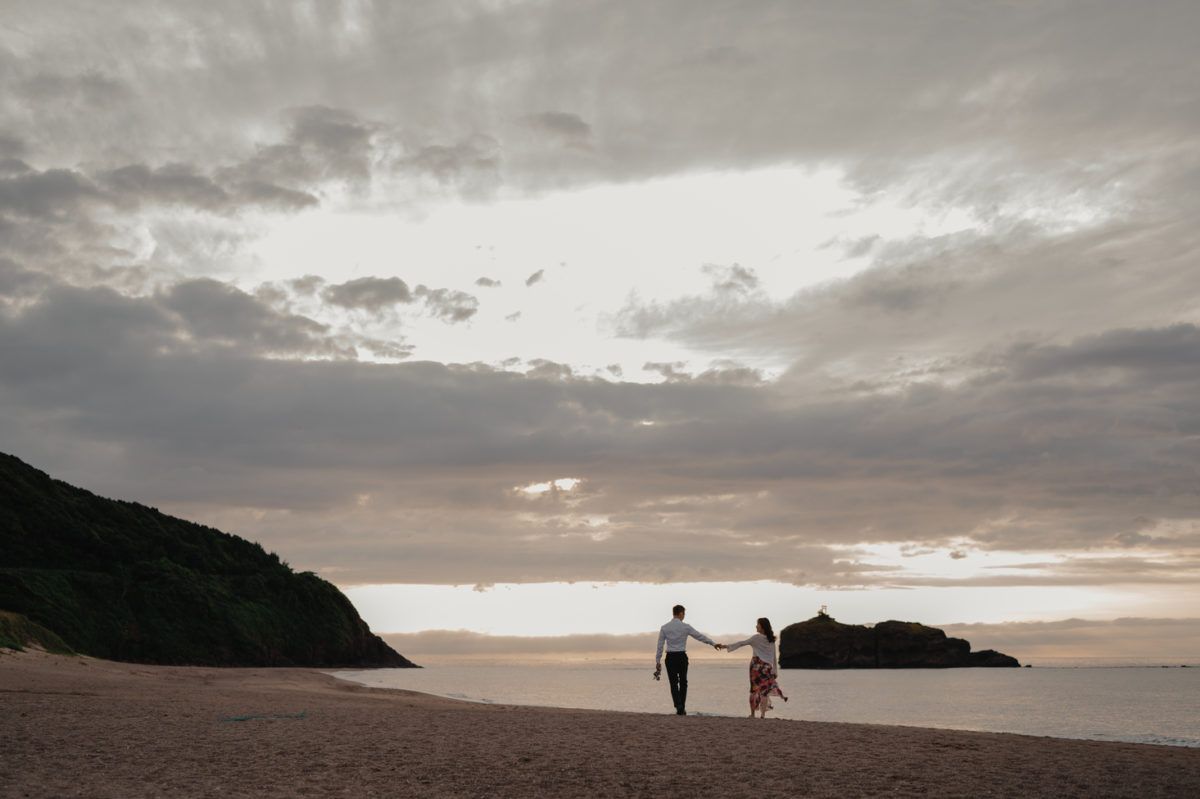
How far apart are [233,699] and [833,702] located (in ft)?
127

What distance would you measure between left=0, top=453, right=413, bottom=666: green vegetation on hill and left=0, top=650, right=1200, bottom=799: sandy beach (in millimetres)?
39360

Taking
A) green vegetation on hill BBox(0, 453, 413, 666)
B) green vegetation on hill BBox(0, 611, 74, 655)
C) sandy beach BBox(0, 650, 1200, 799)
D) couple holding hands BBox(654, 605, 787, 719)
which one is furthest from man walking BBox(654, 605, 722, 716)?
green vegetation on hill BBox(0, 453, 413, 666)

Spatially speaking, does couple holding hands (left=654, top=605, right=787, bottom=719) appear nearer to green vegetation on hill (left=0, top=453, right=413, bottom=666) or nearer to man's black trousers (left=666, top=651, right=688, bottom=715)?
man's black trousers (left=666, top=651, right=688, bottom=715)

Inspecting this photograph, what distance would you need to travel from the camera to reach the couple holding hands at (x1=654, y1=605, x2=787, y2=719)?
2102cm

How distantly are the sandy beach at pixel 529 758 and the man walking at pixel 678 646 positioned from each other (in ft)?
6.42

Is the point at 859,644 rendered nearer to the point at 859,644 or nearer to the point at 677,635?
the point at 859,644

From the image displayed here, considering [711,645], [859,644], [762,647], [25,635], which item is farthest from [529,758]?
[859,644]

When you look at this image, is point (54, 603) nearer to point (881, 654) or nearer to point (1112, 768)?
point (1112, 768)

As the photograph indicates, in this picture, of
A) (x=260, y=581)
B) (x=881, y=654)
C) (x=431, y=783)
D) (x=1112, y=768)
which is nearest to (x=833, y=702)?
(x=1112, y=768)

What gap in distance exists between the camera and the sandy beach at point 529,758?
11078mm

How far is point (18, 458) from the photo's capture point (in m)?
72.9

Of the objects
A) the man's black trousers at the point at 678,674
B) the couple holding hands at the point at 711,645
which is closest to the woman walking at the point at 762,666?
the couple holding hands at the point at 711,645

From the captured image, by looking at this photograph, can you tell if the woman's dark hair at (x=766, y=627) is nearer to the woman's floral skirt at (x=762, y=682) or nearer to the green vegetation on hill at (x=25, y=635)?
the woman's floral skirt at (x=762, y=682)

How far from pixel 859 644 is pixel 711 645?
4983 inches
